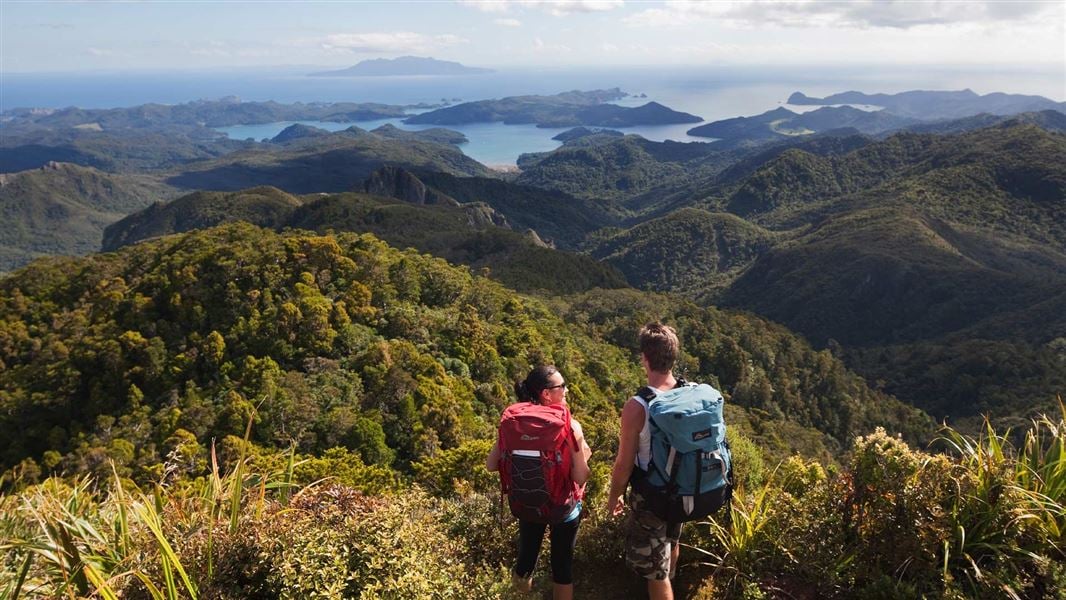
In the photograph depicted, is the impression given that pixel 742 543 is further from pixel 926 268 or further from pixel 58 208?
pixel 58 208

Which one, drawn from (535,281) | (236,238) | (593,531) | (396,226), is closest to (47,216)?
(396,226)

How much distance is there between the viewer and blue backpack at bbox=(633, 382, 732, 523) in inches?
137

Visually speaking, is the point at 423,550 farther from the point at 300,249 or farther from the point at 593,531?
the point at 300,249

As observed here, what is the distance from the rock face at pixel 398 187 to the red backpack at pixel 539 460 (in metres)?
114

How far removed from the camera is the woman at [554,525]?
3.88m

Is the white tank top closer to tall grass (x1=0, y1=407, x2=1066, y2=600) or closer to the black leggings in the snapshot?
the black leggings

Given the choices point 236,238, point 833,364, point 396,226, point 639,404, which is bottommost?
point 833,364

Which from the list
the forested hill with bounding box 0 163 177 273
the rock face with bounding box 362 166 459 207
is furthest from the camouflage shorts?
the forested hill with bounding box 0 163 177 273

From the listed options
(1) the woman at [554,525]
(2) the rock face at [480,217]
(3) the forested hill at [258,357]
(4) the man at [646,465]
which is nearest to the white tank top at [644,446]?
(4) the man at [646,465]

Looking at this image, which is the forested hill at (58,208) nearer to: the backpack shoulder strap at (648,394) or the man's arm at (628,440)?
the man's arm at (628,440)

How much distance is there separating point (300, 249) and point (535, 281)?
41.7 metres

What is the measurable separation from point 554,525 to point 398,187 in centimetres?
11986

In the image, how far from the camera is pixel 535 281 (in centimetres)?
6303

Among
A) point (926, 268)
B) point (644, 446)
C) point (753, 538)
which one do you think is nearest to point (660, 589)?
point (753, 538)
